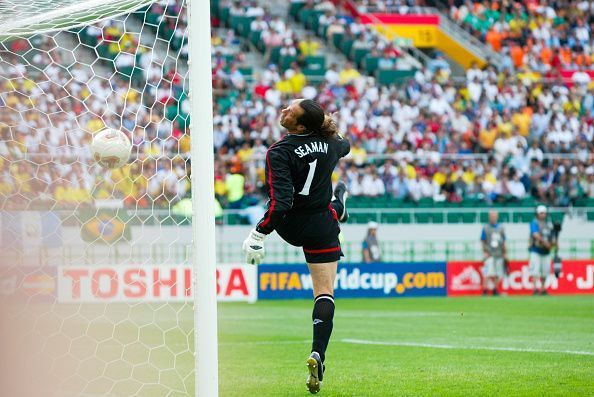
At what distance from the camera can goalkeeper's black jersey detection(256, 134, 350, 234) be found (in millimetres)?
7711

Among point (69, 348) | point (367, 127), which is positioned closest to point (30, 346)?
point (69, 348)

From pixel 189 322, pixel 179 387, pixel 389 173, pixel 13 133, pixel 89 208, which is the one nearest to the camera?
pixel 179 387

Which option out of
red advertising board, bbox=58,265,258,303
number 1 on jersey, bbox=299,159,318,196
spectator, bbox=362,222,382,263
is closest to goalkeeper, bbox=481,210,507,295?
spectator, bbox=362,222,382,263

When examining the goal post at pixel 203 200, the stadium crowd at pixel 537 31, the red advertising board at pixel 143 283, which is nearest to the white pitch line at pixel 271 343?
the red advertising board at pixel 143 283

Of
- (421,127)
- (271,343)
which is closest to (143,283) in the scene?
(271,343)

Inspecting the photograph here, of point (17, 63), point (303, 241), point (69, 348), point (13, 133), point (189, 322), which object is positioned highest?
point (17, 63)

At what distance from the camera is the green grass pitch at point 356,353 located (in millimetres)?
7262

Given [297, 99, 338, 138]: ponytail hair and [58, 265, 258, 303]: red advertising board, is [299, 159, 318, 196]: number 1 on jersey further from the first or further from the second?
[58, 265, 258, 303]: red advertising board

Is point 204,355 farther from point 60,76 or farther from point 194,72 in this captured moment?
point 60,76

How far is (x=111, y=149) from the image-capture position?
740cm

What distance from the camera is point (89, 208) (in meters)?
9.18

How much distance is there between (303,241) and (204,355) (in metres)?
2.01

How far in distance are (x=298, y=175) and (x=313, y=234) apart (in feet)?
1.54

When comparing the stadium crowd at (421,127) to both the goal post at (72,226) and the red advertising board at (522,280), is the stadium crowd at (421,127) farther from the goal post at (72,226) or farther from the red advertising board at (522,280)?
the goal post at (72,226)
